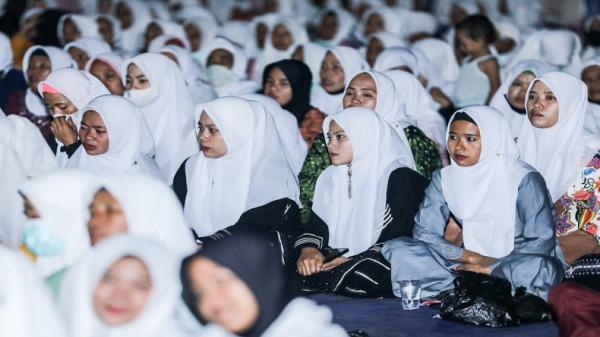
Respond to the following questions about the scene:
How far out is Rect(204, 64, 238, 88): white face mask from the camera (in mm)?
9938

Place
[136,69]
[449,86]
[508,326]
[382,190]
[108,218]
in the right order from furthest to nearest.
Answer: [449,86] < [136,69] < [382,190] < [508,326] < [108,218]

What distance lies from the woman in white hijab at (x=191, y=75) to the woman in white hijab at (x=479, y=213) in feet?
9.71

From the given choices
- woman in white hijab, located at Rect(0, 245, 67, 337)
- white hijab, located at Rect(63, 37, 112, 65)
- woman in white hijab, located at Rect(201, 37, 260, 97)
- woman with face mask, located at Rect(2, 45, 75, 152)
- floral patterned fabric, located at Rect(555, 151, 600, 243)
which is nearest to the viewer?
woman in white hijab, located at Rect(0, 245, 67, 337)

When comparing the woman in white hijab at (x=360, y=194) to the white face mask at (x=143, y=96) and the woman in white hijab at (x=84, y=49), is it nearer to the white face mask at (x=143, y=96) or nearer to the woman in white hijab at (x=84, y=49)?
the white face mask at (x=143, y=96)

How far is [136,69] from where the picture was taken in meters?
8.28

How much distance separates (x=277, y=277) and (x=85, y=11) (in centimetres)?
1270

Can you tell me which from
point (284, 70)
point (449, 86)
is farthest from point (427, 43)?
point (284, 70)

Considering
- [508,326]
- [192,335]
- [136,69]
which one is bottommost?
[508,326]

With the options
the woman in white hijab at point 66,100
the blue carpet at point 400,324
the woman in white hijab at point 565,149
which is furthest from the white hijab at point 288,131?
the blue carpet at point 400,324

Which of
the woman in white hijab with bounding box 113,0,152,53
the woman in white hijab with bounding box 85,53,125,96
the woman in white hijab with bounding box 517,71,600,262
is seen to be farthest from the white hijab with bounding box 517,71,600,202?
the woman in white hijab with bounding box 113,0,152,53

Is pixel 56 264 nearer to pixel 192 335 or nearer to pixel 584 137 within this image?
pixel 192 335

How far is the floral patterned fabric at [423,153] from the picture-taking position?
721 cm

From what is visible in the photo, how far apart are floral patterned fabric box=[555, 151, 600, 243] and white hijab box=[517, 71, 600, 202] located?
4.6 inches

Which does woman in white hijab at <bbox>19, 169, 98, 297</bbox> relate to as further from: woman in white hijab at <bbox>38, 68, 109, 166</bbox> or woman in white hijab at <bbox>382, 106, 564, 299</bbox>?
woman in white hijab at <bbox>38, 68, 109, 166</bbox>
